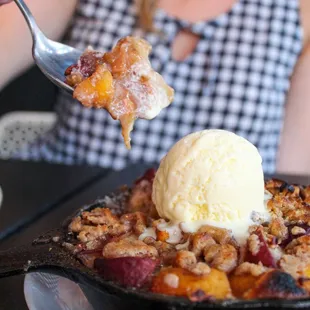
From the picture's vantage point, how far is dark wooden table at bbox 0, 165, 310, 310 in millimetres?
831

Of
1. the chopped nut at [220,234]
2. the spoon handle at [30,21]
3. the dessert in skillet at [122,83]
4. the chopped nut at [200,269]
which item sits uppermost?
the spoon handle at [30,21]

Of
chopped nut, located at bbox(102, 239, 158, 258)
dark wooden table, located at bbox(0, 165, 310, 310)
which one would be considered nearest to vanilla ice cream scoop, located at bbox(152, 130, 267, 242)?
chopped nut, located at bbox(102, 239, 158, 258)

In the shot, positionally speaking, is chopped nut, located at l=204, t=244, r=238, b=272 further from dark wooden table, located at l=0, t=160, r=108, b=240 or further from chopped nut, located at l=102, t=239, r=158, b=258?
dark wooden table, located at l=0, t=160, r=108, b=240

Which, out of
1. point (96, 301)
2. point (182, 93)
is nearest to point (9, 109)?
point (182, 93)

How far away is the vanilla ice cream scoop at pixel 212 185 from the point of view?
847 mm

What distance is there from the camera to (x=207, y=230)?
808 mm

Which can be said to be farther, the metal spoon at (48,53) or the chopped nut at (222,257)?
the metal spoon at (48,53)

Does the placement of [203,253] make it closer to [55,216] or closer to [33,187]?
[55,216]

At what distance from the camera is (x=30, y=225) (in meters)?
1.12

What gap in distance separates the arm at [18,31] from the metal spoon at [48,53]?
1.85 feet

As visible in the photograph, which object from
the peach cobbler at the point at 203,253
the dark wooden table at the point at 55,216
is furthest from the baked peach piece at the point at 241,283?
the dark wooden table at the point at 55,216

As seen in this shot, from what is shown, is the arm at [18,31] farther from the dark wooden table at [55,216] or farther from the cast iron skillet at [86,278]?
the cast iron skillet at [86,278]

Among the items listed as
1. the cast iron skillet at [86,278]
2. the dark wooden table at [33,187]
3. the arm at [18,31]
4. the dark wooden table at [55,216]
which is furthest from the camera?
the arm at [18,31]

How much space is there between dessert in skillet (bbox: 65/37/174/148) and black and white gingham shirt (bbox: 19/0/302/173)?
2.22 ft
